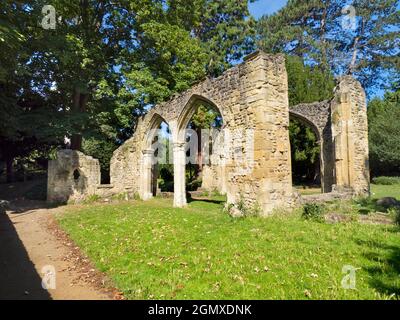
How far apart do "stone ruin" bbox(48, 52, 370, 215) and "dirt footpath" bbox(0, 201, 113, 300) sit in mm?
4813

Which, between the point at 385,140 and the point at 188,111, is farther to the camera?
the point at 385,140

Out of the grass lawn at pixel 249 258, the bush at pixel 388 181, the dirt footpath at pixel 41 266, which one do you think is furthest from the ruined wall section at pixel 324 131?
the dirt footpath at pixel 41 266

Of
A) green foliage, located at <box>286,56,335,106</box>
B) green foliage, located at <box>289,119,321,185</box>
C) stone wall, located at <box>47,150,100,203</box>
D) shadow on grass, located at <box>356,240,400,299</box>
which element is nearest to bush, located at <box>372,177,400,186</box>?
green foliage, located at <box>289,119,321,185</box>

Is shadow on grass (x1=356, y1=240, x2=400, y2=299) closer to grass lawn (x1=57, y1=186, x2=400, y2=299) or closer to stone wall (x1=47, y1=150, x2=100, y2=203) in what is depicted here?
grass lawn (x1=57, y1=186, x2=400, y2=299)

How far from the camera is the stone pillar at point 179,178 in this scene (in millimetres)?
12383

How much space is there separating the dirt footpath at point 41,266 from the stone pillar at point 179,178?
216 inches

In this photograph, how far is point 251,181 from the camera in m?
7.96

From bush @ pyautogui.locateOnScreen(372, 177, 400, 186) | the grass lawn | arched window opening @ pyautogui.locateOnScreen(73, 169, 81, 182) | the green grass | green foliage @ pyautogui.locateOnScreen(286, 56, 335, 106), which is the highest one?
green foliage @ pyautogui.locateOnScreen(286, 56, 335, 106)

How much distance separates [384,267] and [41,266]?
5.35 metres

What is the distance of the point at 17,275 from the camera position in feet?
14.2

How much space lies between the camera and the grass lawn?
3277 mm

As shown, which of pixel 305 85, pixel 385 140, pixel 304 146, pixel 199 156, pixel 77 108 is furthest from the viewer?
pixel 385 140

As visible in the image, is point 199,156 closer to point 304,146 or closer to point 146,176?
point 146,176

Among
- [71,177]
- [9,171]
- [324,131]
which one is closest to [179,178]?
[71,177]
